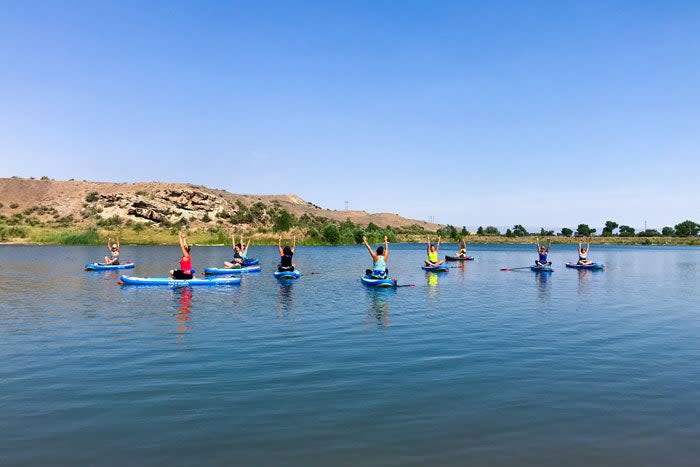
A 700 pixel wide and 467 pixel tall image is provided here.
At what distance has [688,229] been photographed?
157m

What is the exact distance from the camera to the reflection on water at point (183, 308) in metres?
18.1

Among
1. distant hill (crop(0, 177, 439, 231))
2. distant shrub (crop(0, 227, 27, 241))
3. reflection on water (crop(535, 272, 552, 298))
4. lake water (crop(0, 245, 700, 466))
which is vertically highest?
distant hill (crop(0, 177, 439, 231))

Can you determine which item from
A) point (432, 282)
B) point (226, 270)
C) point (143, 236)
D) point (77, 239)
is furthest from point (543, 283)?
point (143, 236)

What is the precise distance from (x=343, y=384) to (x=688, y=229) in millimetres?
174528

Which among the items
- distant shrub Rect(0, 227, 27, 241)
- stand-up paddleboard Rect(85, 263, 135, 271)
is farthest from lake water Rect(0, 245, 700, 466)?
distant shrub Rect(0, 227, 27, 241)

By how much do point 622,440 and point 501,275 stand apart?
3436 centimetres

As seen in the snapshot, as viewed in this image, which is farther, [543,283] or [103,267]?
[103,267]

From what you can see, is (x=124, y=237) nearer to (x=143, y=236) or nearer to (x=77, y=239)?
(x=143, y=236)

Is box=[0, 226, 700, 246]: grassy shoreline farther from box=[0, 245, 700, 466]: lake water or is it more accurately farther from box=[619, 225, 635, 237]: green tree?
box=[619, 225, 635, 237]: green tree

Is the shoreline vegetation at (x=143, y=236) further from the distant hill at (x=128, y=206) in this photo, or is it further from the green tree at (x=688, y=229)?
the green tree at (x=688, y=229)

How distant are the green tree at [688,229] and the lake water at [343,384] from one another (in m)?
154

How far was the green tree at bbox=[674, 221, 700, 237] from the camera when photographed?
6112 inches

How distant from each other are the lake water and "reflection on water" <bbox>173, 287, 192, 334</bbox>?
10 cm

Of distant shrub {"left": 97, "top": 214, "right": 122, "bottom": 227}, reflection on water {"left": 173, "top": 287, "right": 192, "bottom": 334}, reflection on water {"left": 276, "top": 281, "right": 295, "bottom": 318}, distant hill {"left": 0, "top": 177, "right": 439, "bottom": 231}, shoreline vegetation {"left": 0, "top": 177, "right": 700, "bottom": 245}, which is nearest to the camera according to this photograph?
reflection on water {"left": 173, "top": 287, "right": 192, "bottom": 334}
